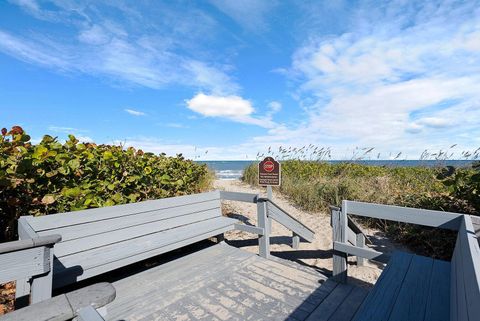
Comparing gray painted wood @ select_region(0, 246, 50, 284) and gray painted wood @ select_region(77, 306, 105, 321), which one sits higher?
gray painted wood @ select_region(0, 246, 50, 284)

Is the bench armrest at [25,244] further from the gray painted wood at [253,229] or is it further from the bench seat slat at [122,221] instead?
the gray painted wood at [253,229]

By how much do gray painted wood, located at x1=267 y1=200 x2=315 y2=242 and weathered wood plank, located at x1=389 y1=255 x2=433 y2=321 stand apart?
1582 millimetres

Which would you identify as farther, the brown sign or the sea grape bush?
the brown sign

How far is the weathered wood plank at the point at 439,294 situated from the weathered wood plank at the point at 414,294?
0.09ft

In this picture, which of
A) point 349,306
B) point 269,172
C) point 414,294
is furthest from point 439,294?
point 269,172

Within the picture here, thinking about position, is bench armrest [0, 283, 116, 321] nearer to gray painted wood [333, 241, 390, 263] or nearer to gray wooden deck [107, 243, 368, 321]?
gray wooden deck [107, 243, 368, 321]

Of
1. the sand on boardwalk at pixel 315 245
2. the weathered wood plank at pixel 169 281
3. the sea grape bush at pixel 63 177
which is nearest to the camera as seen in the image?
the sea grape bush at pixel 63 177

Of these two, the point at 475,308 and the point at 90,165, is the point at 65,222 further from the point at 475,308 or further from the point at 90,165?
the point at 475,308

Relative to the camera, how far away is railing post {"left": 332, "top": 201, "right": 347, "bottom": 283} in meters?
3.07

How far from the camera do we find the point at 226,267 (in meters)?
3.54

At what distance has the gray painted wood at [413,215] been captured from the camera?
7.82ft

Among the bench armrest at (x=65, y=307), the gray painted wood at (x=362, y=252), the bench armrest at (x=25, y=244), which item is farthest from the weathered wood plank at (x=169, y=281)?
the bench armrest at (x=65, y=307)

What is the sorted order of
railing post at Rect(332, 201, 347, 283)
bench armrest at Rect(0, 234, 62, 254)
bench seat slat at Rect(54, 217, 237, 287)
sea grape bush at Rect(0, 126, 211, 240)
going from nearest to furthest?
bench armrest at Rect(0, 234, 62, 254) < bench seat slat at Rect(54, 217, 237, 287) < sea grape bush at Rect(0, 126, 211, 240) < railing post at Rect(332, 201, 347, 283)

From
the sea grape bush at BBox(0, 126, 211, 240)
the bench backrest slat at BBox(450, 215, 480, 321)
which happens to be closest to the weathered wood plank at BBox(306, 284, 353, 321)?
the bench backrest slat at BBox(450, 215, 480, 321)
